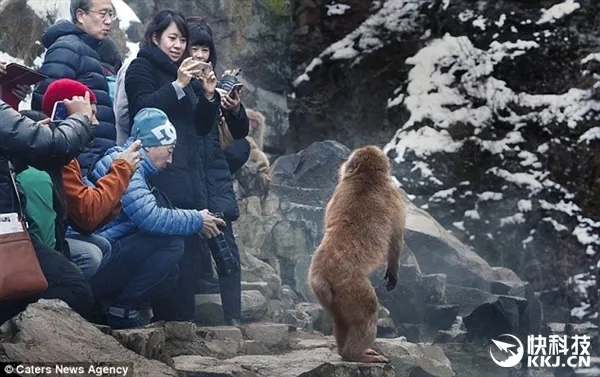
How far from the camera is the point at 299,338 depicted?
5367mm

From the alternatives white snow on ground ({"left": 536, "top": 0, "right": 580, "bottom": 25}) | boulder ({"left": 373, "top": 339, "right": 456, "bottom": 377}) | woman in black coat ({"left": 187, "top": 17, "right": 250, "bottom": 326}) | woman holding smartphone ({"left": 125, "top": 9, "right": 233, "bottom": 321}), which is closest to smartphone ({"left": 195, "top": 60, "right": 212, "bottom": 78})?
woman holding smartphone ({"left": 125, "top": 9, "right": 233, "bottom": 321})

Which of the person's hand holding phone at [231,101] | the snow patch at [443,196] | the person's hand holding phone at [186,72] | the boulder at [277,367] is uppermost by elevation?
the person's hand holding phone at [186,72]

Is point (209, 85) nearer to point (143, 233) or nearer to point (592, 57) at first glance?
point (143, 233)

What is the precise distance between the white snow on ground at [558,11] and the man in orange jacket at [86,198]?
3.45 meters

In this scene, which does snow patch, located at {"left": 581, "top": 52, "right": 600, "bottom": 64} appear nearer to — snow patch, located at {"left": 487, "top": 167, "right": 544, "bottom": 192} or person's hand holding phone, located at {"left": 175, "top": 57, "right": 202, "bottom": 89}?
snow patch, located at {"left": 487, "top": 167, "right": 544, "bottom": 192}

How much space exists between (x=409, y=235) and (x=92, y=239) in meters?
2.14

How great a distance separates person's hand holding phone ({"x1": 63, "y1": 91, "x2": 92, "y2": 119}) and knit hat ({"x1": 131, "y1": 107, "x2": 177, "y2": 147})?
51cm

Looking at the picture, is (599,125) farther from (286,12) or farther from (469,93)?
(286,12)

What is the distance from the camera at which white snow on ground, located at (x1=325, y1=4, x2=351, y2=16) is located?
7.04 meters

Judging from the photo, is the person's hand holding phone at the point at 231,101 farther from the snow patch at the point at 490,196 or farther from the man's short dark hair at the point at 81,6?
the snow patch at the point at 490,196

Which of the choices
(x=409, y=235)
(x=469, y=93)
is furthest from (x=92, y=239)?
(x=469, y=93)

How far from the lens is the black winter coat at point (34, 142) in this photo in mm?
4312

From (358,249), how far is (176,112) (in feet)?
3.81

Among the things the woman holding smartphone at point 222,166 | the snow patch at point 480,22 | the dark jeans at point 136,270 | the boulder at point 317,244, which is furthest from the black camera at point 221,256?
the snow patch at point 480,22
